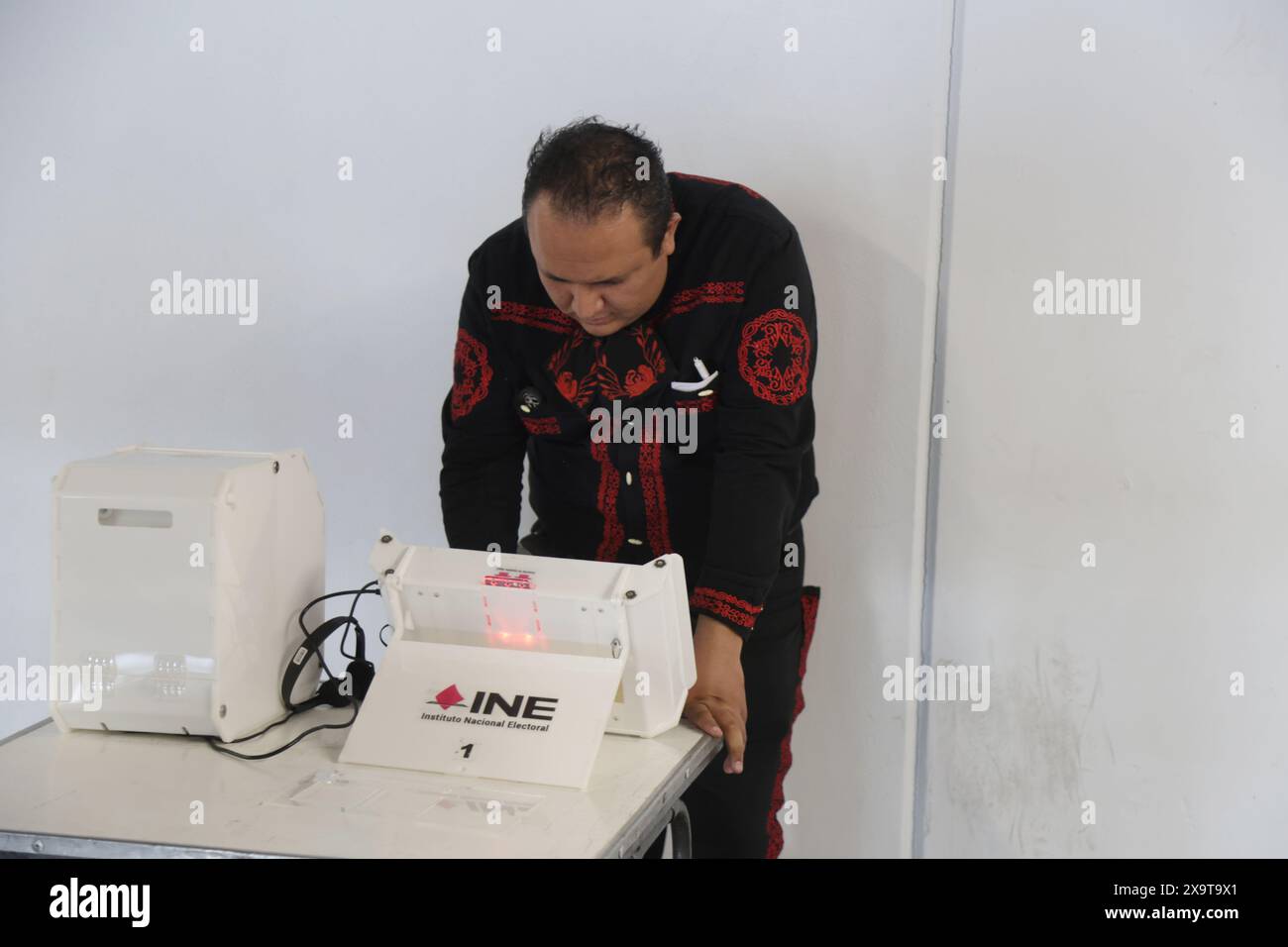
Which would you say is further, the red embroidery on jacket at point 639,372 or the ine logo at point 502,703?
the red embroidery on jacket at point 639,372

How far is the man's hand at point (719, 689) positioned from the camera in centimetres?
151

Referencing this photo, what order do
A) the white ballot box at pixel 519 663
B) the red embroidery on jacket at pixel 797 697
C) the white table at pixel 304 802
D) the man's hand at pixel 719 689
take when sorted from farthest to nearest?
the red embroidery on jacket at pixel 797 697
the man's hand at pixel 719 689
the white ballot box at pixel 519 663
the white table at pixel 304 802

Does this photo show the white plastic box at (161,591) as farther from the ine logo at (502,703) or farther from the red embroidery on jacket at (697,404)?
the red embroidery on jacket at (697,404)

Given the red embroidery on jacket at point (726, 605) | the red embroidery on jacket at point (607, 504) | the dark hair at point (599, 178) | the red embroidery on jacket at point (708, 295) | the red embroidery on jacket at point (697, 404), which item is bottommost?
the red embroidery on jacket at point (726, 605)

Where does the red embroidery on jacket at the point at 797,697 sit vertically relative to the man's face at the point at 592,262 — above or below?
below

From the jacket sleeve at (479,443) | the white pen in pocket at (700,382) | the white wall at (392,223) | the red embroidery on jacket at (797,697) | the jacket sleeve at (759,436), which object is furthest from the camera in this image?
the white wall at (392,223)

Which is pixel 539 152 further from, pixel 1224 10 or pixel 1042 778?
pixel 1042 778

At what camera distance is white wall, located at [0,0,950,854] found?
214cm

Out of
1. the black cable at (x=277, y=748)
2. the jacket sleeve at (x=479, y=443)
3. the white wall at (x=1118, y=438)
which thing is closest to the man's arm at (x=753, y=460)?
the jacket sleeve at (x=479, y=443)

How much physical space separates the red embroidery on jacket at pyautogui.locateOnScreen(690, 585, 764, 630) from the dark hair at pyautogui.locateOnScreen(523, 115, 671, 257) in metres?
0.45

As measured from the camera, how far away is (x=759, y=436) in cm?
167

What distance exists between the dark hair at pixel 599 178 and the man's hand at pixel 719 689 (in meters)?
0.50

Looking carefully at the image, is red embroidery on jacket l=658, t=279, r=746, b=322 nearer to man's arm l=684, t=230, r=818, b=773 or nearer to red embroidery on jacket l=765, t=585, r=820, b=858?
man's arm l=684, t=230, r=818, b=773

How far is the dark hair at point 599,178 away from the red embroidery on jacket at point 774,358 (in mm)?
184
